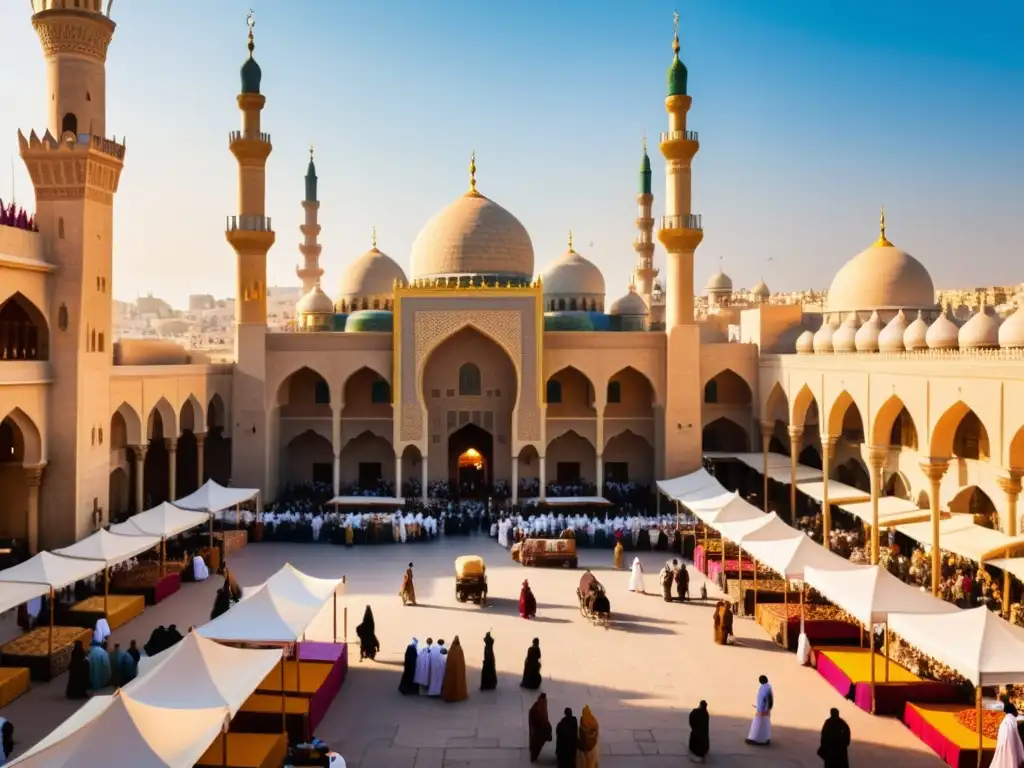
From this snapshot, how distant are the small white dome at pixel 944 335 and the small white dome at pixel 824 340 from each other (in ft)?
14.0

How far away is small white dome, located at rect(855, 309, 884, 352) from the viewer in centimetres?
1861

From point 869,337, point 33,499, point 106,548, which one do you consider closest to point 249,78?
point 33,499

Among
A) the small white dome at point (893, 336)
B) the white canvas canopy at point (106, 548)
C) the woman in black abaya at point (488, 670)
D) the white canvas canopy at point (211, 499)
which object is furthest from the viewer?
the small white dome at point (893, 336)

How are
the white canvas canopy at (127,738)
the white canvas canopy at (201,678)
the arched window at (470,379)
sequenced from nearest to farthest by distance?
1. the white canvas canopy at (127,738)
2. the white canvas canopy at (201,678)
3. the arched window at (470,379)

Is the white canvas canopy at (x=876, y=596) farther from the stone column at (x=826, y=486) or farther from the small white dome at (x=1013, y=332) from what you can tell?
the stone column at (x=826, y=486)

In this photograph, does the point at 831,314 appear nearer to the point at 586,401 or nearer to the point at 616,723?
the point at 586,401

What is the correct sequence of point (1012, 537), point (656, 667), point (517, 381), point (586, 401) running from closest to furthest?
point (656, 667) → point (1012, 537) → point (517, 381) → point (586, 401)

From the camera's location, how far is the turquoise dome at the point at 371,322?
25.3m

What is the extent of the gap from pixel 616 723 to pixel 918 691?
3402 millimetres

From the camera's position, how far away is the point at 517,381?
23.0 meters

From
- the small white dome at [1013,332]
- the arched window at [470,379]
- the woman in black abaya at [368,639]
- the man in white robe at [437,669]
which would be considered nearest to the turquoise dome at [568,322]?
the arched window at [470,379]

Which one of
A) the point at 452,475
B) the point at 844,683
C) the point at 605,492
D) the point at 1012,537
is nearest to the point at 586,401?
the point at 605,492

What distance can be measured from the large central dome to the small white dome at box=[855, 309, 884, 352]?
10.3 metres

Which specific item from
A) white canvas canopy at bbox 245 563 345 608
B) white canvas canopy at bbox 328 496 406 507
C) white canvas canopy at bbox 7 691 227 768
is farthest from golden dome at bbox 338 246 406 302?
white canvas canopy at bbox 7 691 227 768
